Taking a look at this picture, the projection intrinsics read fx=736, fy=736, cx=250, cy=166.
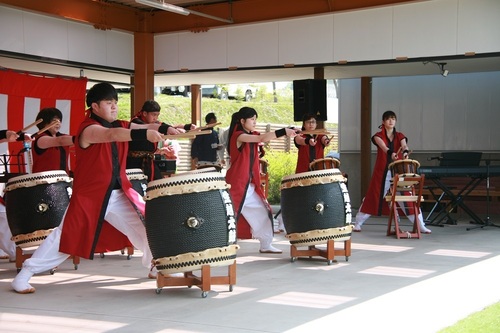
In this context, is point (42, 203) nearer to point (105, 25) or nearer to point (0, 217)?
point (0, 217)

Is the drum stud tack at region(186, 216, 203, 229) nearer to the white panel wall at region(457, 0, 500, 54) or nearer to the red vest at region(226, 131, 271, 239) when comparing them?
the red vest at region(226, 131, 271, 239)

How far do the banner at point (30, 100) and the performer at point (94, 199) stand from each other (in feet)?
13.4

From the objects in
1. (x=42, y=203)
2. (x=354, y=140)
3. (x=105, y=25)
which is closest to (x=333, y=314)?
(x=42, y=203)

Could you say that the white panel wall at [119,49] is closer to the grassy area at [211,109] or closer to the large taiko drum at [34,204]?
the large taiko drum at [34,204]

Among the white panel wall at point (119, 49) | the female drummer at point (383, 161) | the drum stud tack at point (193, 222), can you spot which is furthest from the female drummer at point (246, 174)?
the white panel wall at point (119, 49)

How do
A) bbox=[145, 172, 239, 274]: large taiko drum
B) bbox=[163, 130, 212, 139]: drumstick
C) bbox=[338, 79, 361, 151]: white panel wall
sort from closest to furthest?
bbox=[163, 130, 212, 139]: drumstick
bbox=[145, 172, 239, 274]: large taiko drum
bbox=[338, 79, 361, 151]: white panel wall

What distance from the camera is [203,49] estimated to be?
10.6 metres

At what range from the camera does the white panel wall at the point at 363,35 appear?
9109 millimetres

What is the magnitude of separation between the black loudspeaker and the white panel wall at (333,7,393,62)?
0.59m

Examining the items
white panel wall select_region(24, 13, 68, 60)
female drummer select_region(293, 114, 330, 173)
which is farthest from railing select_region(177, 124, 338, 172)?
female drummer select_region(293, 114, 330, 173)

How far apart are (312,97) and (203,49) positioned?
182cm

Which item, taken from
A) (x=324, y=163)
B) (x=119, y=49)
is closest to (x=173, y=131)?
(x=324, y=163)

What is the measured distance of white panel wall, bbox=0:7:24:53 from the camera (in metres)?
8.95

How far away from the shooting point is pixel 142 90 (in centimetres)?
1092
